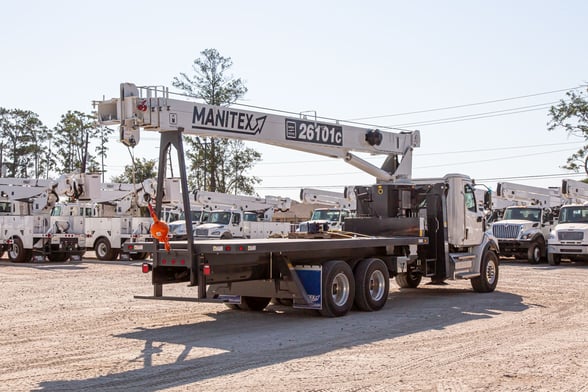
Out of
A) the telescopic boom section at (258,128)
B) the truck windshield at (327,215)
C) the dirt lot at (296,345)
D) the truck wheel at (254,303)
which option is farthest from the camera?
the truck windshield at (327,215)

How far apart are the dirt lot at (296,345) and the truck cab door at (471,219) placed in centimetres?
130

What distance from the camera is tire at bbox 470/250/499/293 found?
56.7 feet

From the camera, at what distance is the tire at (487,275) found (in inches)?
681

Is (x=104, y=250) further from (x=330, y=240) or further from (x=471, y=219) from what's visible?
(x=330, y=240)

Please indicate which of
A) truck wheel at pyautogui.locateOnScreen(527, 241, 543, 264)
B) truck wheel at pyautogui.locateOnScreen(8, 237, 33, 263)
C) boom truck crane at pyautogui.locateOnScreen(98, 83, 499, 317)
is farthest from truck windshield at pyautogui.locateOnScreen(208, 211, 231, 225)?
boom truck crane at pyautogui.locateOnScreen(98, 83, 499, 317)

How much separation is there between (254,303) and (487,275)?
6.30 metres

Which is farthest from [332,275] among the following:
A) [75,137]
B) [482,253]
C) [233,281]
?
[75,137]

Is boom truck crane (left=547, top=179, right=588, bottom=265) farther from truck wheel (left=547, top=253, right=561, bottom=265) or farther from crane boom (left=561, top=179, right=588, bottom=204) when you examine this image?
crane boom (left=561, top=179, right=588, bottom=204)

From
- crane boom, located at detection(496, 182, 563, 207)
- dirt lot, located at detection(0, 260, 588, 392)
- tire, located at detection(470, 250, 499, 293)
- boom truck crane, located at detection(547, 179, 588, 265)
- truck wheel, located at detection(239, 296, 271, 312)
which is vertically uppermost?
crane boom, located at detection(496, 182, 563, 207)

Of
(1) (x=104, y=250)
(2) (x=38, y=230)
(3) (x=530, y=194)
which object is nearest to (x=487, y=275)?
(3) (x=530, y=194)

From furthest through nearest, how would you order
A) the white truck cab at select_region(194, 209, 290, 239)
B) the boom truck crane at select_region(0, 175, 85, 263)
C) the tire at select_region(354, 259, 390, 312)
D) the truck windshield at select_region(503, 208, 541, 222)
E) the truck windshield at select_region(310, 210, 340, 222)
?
the truck windshield at select_region(310, 210, 340, 222)
the white truck cab at select_region(194, 209, 290, 239)
the boom truck crane at select_region(0, 175, 85, 263)
the truck windshield at select_region(503, 208, 541, 222)
the tire at select_region(354, 259, 390, 312)

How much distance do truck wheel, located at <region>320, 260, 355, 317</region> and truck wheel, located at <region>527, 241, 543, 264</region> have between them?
57.3 feet

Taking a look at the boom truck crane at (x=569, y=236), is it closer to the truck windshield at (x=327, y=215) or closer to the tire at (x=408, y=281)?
the truck windshield at (x=327, y=215)

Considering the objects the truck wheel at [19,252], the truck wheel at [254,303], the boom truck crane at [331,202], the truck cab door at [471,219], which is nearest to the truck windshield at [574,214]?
the boom truck crane at [331,202]
